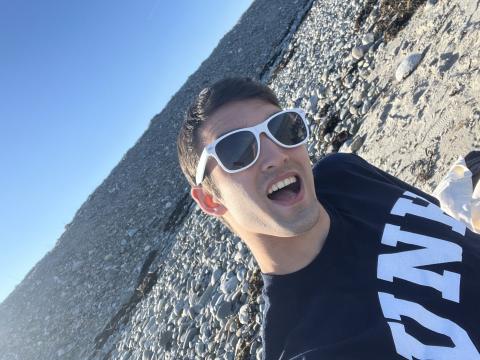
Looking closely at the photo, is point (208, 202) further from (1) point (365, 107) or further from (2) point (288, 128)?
(1) point (365, 107)

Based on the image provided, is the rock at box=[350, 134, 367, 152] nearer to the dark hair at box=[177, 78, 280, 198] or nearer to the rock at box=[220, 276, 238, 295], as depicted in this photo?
the rock at box=[220, 276, 238, 295]

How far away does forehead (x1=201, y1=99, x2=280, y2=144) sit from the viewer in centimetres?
333

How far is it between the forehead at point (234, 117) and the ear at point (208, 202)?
0.38 metres

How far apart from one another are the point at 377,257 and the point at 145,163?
84.3ft

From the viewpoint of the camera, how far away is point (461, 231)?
313 centimetres

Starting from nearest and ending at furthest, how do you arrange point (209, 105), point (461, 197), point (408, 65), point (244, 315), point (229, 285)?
point (209, 105) → point (461, 197) → point (244, 315) → point (408, 65) → point (229, 285)

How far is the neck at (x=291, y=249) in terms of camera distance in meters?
2.94

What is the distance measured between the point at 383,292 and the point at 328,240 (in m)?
0.50

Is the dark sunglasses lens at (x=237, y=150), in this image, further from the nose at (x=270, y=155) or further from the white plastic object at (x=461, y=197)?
the white plastic object at (x=461, y=197)

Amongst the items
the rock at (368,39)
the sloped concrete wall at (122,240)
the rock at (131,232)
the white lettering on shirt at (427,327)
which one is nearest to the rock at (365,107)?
the rock at (368,39)

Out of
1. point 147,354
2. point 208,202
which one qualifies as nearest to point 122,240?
point 147,354

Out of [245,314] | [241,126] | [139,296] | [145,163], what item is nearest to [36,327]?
[139,296]

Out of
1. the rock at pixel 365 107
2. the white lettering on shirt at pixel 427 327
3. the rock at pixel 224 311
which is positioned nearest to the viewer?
the white lettering on shirt at pixel 427 327

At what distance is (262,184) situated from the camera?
3127 millimetres
